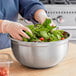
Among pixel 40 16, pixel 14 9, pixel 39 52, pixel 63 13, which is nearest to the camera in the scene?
pixel 39 52

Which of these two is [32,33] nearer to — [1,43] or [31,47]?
[31,47]

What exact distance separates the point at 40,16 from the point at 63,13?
67 cm

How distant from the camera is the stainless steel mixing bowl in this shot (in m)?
1.09

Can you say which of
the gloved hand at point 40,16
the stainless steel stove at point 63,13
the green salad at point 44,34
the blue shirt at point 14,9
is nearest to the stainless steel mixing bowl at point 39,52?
the green salad at point 44,34

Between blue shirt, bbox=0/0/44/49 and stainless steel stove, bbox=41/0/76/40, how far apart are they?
0.48m

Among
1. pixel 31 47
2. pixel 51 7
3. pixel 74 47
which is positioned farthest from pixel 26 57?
pixel 51 7

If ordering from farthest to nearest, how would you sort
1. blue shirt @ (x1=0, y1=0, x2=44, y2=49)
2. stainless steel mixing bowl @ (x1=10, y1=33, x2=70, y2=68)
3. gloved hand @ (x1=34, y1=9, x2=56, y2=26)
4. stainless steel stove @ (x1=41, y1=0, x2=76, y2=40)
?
stainless steel stove @ (x1=41, y1=0, x2=76, y2=40) → blue shirt @ (x1=0, y1=0, x2=44, y2=49) → gloved hand @ (x1=34, y1=9, x2=56, y2=26) → stainless steel mixing bowl @ (x1=10, y1=33, x2=70, y2=68)

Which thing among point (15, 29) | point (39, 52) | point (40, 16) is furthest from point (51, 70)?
point (40, 16)

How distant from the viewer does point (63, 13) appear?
Answer: 2160 mm

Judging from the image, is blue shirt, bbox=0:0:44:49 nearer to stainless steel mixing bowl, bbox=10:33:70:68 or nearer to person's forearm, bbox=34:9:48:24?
person's forearm, bbox=34:9:48:24

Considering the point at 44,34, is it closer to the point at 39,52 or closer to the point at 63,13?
the point at 39,52

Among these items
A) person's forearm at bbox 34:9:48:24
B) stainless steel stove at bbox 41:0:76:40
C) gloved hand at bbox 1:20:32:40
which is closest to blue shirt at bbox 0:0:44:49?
person's forearm at bbox 34:9:48:24

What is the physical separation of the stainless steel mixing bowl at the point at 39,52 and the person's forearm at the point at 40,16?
0.41 metres

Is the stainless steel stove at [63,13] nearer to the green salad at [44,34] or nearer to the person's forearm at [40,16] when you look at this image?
the person's forearm at [40,16]
